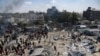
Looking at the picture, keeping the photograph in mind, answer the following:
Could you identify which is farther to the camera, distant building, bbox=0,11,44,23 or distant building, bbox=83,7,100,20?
distant building, bbox=83,7,100,20

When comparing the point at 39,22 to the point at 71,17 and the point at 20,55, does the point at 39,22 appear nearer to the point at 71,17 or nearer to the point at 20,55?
the point at 71,17

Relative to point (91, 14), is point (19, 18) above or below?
below

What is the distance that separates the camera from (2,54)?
2428 cm

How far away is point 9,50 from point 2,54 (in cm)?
157

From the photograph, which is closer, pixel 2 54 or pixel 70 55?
pixel 70 55

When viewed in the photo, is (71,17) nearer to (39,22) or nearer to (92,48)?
→ (39,22)

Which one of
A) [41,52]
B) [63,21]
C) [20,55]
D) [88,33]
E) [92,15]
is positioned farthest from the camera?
[92,15]

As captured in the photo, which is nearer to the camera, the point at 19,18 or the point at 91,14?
the point at 91,14

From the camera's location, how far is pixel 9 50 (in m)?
25.7

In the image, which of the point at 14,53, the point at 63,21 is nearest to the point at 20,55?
the point at 14,53

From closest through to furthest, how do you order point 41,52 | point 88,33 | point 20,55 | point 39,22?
point 41,52, point 20,55, point 88,33, point 39,22

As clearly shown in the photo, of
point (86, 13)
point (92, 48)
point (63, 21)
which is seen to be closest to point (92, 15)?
point (86, 13)

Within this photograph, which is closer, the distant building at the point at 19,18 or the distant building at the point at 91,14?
the distant building at the point at 19,18

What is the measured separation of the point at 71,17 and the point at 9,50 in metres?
43.6
